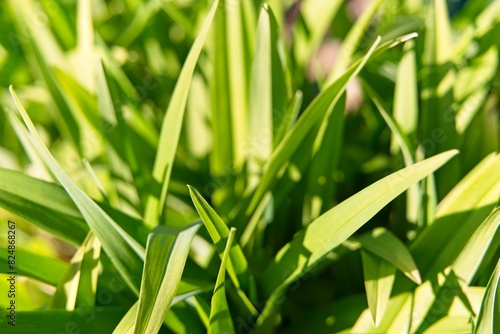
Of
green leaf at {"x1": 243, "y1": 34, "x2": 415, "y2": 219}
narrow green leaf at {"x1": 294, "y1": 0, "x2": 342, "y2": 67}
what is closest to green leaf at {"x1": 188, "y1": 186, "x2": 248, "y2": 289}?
green leaf at {"x1": 243, "y1": 34, "x2": 415, "y2": 219}

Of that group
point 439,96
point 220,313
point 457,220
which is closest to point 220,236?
point 220,313

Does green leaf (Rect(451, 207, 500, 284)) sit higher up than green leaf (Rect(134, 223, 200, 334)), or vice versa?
green leaf (Rect(134, 223, 200, 334))

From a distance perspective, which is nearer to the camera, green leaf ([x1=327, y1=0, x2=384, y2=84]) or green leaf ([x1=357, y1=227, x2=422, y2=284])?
green leaf ([x1=357, y1=227, x2=422, y2=284])

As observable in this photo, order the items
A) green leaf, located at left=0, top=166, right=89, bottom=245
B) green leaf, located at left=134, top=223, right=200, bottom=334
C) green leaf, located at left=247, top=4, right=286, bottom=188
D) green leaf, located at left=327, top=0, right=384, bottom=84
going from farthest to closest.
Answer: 1. green leaf, located at left=327, top=0, right=384, bottom=84
2. green leaf, located at left=247, top=4, right=286, bottom=188
3. green leaf, located at left=0, top=166, right=89, bottom=245
4. green leaf, located at left=134, top=223, right=200, bottom=334

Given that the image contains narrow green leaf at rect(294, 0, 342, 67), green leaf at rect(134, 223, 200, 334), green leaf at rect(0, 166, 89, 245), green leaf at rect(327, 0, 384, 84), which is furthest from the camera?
narrow green leaf at rect(294, 0, 342, 67)

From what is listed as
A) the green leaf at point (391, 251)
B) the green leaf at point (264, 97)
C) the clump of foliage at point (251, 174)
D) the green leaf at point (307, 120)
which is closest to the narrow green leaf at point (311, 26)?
the clump of foliage at point (251, 174)

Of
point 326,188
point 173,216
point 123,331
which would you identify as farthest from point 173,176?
point 123,331

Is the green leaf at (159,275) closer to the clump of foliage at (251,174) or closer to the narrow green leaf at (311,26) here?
the clump of foliage at (251,174)

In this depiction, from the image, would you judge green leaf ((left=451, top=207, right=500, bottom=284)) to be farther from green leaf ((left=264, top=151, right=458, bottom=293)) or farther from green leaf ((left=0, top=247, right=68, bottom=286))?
green leaf ((left=0, top=247, right=68, bottom=286))
